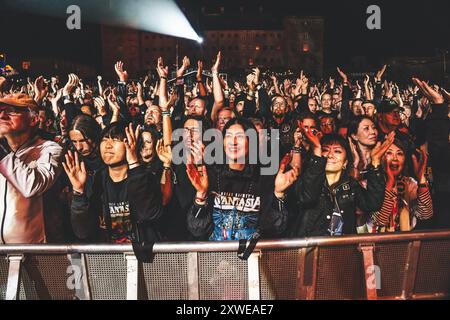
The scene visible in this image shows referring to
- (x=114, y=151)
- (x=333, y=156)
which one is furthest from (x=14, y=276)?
(x=333, y=156)

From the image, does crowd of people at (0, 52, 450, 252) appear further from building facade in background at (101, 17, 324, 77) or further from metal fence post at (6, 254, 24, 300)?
building facade in background at (101, 17, 324, 77)

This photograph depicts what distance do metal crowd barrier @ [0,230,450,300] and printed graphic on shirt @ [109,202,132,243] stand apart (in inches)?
18.6

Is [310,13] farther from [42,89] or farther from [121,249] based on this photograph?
[121,249]

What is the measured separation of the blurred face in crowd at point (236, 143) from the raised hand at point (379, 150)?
137cm

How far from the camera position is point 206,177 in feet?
12.6

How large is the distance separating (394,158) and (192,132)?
7.12ft

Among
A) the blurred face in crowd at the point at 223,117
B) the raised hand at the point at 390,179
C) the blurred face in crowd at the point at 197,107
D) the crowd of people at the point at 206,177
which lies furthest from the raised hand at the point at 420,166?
the blurred face in crowd at the point at 197,107

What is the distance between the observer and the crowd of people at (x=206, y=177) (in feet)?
13.0

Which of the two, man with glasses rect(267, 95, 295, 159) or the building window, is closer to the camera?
man with glasses rect(267, 95, 295, 159)

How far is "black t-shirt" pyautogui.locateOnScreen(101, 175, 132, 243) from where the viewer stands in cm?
400

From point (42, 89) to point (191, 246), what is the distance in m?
2.52

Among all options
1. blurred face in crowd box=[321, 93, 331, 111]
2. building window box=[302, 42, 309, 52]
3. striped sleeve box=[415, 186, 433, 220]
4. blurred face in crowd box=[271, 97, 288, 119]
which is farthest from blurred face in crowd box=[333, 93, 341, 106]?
striped sleeve box=[415, 186, 433, 220]

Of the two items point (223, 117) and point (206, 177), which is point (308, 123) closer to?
point (223, 117)

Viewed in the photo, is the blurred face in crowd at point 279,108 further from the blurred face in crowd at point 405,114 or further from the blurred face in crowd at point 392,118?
the blurred face in crowd at point 405,114
